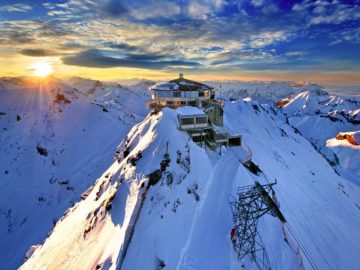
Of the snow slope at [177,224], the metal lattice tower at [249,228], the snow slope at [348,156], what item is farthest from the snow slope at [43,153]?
the snow slope at [348,156]

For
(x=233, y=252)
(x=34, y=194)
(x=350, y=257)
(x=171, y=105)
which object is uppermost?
(x=171, y=105)

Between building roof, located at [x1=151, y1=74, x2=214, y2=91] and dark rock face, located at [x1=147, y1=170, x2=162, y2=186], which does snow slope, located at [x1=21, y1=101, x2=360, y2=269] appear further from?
building roof, located at [x1=151, y1=74, x2=214, y2=91]

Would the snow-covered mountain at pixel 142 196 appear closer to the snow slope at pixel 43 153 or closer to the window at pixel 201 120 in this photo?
the snow slope at pixel 43 153

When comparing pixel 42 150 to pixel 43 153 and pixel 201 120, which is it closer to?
pixel 43 153

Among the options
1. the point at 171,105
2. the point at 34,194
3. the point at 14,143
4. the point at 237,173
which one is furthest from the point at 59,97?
the point at 237,173

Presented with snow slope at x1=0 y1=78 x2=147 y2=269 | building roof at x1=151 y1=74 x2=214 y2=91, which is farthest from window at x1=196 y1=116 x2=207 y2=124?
snow slope at x1=0 y1=78 x2=147 y2=269

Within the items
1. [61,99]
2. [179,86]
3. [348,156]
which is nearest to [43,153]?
[61,99]

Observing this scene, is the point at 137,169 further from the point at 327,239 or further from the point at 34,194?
the point at 34,194
